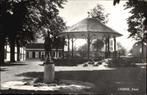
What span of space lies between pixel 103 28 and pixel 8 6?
13879 millimetres

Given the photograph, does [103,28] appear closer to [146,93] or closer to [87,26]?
[87,26]

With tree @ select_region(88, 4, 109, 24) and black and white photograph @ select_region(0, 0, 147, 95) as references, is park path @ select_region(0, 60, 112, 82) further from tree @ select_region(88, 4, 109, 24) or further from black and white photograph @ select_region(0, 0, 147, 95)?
tree @ select_region(88, 4, 109, 24)

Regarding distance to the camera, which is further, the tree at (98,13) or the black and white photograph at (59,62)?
the tree at (98,13)

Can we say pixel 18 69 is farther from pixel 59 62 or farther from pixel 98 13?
pixel 98 13

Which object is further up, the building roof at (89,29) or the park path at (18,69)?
the building roof at (89,29)

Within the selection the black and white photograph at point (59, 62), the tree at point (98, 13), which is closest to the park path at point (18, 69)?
the black and white photograph at point (59, 62)

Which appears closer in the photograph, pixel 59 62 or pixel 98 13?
pixel 59 62

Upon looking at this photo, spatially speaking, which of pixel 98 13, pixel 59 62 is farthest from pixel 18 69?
pixel 98 13

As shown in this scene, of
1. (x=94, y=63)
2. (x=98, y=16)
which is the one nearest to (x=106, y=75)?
(x=94, y=63)

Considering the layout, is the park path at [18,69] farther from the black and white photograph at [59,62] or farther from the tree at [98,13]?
the tree at [98,13]

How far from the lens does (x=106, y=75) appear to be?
2681 cm

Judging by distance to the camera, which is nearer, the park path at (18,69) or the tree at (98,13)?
the park path at (18,69)

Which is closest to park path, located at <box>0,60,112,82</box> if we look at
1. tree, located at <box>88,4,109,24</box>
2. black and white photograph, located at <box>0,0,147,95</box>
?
black and white photograph, located at <box>0,0,147,95</box>

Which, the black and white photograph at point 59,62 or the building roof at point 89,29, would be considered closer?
the black and white photograph at point 59,62
